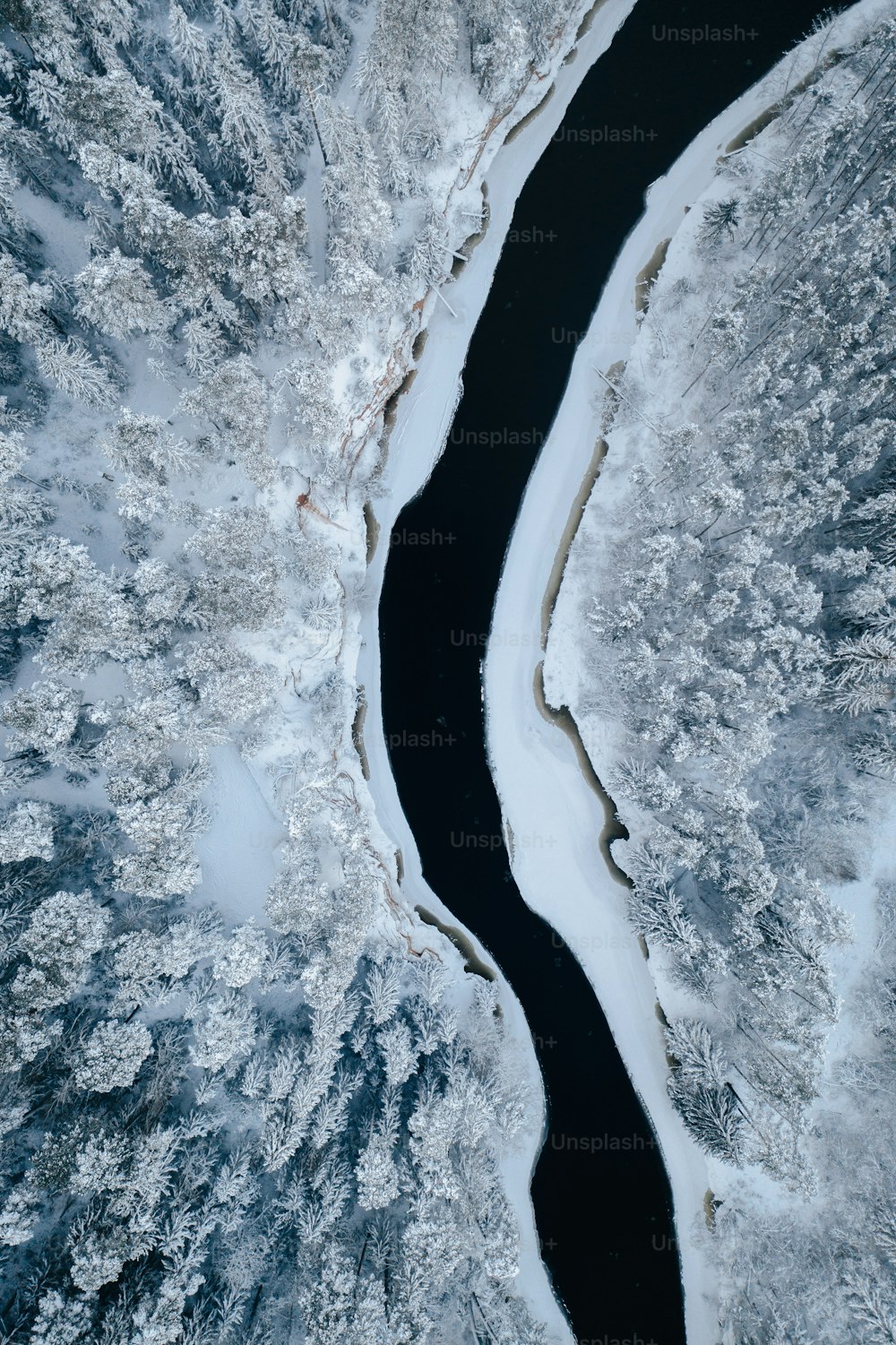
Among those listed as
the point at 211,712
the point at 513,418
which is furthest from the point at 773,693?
the point at 211,712

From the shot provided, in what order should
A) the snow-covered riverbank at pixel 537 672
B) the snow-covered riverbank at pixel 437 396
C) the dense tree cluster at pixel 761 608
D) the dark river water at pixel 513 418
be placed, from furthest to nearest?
1. the dark river water at pixel 513 418
2. the snow-covered riverbank at pixel 437 396
3. the snow-covered riverbank at pixel 537 672
4. the dense tree cluster at pixel 761 608

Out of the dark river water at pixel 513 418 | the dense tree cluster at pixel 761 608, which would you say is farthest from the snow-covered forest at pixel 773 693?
the dark river water at pixel 513 418

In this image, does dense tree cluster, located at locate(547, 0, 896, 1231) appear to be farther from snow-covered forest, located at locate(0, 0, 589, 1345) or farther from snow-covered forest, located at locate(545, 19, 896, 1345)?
snow-covered forest, located at locate(0, 0, 589, 1345)

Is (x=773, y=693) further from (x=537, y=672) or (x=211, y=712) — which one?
(x=211, y=712)

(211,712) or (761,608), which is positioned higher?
(761,608)

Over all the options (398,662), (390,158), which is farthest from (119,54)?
(398,662)

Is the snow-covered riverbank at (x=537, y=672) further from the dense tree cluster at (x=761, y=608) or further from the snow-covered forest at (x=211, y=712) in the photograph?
the snow-covered forest at (x=211, y=712)

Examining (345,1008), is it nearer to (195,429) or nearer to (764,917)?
(764,917)
